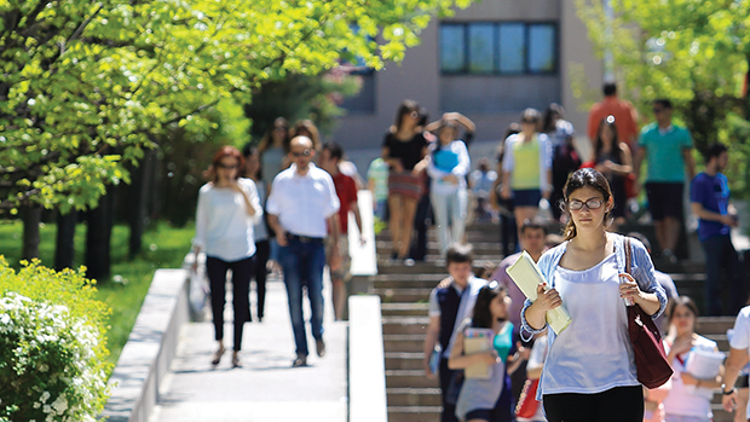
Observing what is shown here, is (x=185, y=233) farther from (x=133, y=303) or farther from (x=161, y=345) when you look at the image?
(x=161, y=345)

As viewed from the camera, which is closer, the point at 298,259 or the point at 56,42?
the point at 56,42

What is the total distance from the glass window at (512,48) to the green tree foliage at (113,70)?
78.8 ft

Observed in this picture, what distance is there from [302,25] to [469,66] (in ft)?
80.1

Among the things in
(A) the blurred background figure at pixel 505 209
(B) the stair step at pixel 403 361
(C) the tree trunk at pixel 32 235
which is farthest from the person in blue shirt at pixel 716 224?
(C) the tree trunk at pixel 32 235

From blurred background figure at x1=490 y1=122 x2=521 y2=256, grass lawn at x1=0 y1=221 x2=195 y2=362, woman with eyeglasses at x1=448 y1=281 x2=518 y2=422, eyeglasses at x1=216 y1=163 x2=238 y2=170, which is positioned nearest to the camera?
woman with eyeglasses at x1=448 y1=281 x2=518 y2=422

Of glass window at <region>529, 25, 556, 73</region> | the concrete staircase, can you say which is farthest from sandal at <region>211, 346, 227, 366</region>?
glass window at <region>529, 25, 556, 73</region>

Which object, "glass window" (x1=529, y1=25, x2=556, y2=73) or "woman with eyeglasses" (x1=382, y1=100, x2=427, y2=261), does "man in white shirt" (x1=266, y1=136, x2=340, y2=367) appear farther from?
"glass window" (x1=529, y1=25, x2=556, y2=73)

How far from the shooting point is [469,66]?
31891 millimetres

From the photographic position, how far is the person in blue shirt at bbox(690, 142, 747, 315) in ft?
37.0

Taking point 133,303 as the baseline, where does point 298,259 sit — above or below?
above

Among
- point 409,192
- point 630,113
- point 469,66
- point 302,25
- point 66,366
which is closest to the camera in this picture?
point 66,366

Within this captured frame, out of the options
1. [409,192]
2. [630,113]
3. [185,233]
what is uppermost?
[630,113]

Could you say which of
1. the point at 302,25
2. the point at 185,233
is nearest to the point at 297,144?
the point at 302,25

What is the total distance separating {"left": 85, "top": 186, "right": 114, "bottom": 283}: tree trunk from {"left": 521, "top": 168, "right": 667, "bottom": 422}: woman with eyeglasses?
33.4 ft
